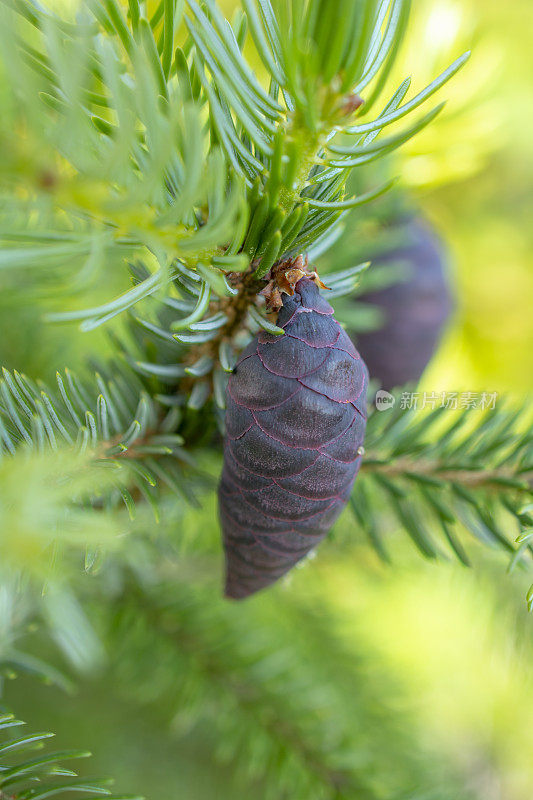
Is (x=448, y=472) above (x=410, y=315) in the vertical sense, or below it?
below

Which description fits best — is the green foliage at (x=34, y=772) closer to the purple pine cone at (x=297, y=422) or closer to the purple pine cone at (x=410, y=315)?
the purple pine cone at (x=297, y=422)

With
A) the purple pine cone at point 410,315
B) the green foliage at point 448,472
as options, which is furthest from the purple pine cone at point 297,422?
the purple pine cone at point 410,315

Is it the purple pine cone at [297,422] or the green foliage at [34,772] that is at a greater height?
the purple pine cone at [297,422]

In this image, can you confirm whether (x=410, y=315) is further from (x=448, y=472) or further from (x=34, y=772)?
(x=34, y=772)

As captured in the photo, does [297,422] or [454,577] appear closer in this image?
[297,422]

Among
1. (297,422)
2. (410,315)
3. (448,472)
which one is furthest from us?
(410,315)

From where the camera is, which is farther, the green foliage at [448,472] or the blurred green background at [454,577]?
the blurred green background at [454,577]

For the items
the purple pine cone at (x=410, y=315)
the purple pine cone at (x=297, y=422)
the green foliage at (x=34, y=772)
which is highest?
the purple pine cone at (x=410, y=315)

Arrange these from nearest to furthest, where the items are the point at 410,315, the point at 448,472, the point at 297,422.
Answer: the point at 297,422 < the point at 448,472 < the point at 410,315

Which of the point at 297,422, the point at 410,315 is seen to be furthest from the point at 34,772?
the point at 410,315
